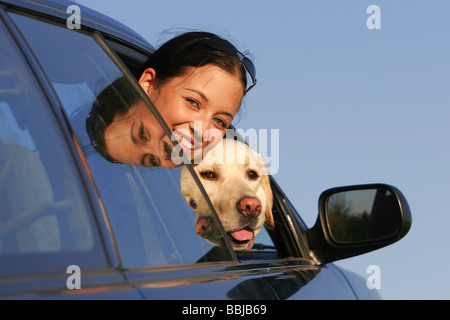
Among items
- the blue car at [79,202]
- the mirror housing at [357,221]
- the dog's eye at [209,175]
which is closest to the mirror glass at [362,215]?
the mirror housing at [357,221]

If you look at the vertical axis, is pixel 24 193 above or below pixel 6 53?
below

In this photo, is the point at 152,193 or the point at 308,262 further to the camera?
the point at 308,262

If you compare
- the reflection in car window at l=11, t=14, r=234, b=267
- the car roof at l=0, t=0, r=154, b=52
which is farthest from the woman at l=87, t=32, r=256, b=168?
the reflection in car window at l=11, t=14, r=234, b=267

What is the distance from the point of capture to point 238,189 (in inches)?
197

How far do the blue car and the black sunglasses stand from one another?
3.85ft

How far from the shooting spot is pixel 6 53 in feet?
5.17

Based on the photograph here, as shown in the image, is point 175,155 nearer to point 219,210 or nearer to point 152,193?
point 152,193

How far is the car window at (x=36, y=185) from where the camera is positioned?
1.37 meters

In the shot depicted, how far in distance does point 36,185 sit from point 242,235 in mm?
2582

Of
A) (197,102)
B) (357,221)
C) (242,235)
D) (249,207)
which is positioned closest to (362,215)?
(357,221)
